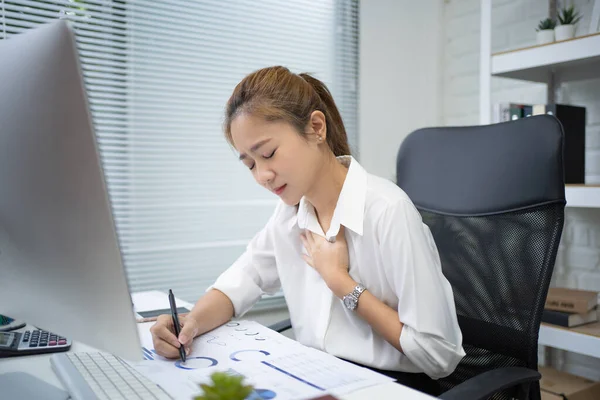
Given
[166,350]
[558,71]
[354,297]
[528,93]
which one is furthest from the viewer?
[528,93]

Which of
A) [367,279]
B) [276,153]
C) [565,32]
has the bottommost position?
[367,279]

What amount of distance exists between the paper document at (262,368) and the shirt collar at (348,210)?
0.83 feet

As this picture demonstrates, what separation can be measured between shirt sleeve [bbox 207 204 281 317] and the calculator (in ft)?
1.20

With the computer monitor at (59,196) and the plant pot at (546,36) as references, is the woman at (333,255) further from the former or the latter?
the plant pot at (546,36)

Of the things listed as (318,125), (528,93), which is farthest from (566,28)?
(318,125)

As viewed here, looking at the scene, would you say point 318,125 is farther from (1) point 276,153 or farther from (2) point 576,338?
(2) point 576,338

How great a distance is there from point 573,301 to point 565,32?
919 mm

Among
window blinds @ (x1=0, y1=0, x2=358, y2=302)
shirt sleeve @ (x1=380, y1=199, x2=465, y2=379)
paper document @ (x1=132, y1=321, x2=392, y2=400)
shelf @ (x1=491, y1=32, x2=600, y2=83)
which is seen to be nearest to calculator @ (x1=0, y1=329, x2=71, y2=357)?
paper document @ (x1=132, y1=321, x2=392, y2=400)

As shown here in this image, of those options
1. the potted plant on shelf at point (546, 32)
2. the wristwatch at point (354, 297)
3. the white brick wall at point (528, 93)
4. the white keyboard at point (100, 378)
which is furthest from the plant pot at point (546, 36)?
the white keyboard at point (100, 378)

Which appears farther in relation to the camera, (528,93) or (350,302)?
(528,93)

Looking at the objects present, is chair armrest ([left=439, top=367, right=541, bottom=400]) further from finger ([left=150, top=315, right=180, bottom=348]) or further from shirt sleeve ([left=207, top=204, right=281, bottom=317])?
shirt sleeve ([left=207, top=204, right=281, bottom=317])

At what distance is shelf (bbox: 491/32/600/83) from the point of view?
1.67 metres

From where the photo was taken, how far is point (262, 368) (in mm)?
784

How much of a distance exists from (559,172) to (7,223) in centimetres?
94
